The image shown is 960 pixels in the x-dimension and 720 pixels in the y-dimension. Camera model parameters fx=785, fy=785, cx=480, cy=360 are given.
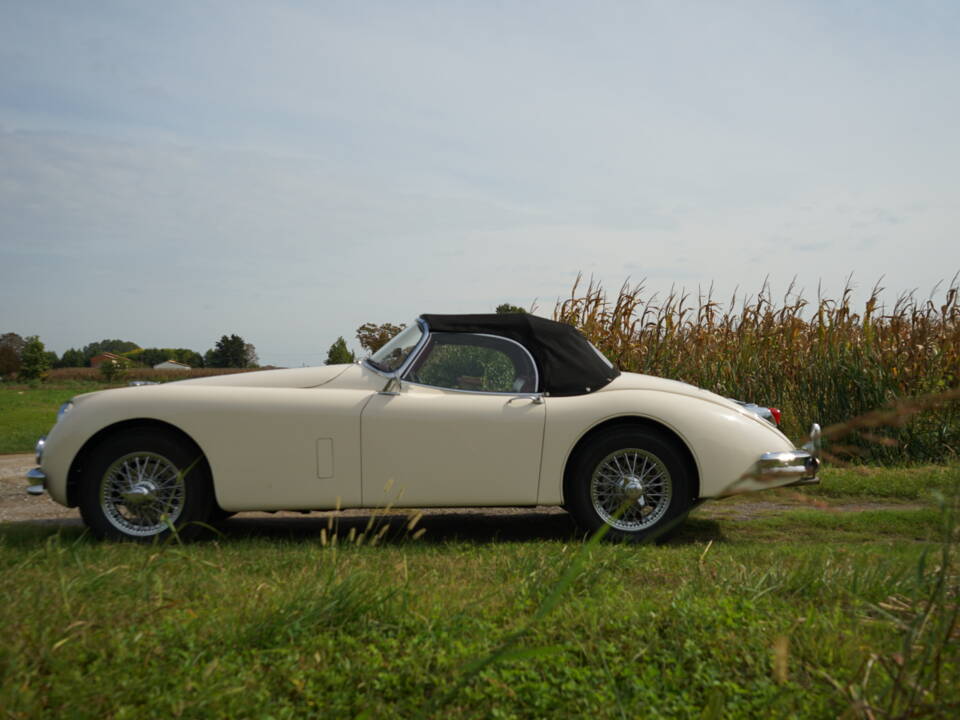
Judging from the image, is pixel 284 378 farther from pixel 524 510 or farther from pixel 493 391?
pixel 524 510

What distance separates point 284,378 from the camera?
18.9 feet

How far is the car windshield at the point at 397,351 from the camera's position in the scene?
5781 mm

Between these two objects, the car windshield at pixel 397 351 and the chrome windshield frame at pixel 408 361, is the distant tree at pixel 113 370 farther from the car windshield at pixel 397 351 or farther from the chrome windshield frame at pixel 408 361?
the chrome windshield frame at pixel 408 361

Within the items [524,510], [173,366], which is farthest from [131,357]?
[524,510]

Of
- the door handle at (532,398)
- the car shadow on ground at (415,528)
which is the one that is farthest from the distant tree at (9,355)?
the door handle at (532,398)

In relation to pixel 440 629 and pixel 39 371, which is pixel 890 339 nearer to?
pixel 440 629

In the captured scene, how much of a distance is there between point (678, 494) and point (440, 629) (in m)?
2.56

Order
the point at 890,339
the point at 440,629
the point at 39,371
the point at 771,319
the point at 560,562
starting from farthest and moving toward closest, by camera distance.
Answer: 1. the point at 39,371
2. the point at 771,319
3. the point at 890,339
4. the point at 560,562
5. the point at 440,629

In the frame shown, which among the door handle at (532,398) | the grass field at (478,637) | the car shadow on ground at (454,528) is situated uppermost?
the door handle at (532,398)

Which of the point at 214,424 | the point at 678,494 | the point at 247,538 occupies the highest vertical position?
the point at 214,424

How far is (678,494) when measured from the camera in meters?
5.38

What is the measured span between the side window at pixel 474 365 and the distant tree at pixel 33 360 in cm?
4603

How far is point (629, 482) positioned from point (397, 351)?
1940mm

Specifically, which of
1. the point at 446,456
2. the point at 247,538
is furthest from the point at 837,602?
the point at 247,538
